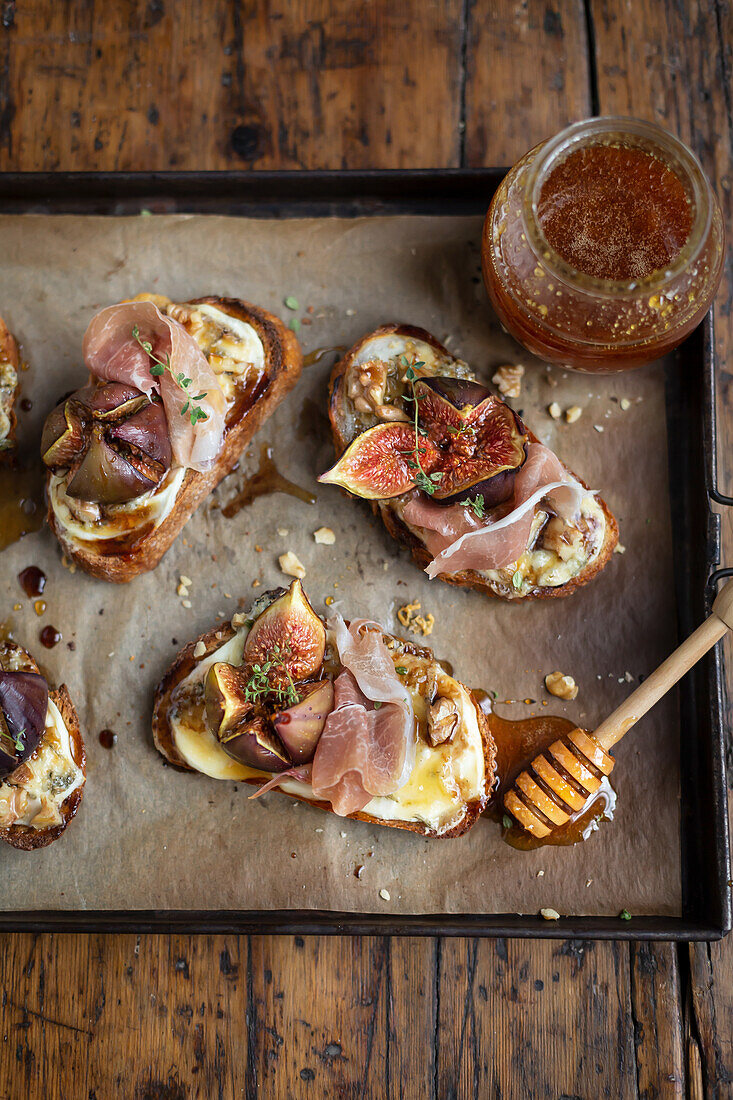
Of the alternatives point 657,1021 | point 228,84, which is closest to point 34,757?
point 657,1021

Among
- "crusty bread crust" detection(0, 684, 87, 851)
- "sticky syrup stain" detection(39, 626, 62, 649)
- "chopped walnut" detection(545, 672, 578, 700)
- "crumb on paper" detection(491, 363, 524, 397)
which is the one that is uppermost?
"crumb on paper" detection(491, 363, 524, 397)

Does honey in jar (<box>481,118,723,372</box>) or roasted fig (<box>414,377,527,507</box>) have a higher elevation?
honey in jar (<box>481,118,723,372</box>)

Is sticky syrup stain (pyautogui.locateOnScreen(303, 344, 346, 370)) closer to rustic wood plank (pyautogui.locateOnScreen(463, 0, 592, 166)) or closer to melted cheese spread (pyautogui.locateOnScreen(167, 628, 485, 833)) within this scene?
rustic wood plank (pyautogui.locateOnScreen(463, 0, 592, 166))

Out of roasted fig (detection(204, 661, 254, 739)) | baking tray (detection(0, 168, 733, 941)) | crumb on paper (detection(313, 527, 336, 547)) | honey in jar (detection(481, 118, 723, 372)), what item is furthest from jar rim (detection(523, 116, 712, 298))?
roasted fig (detection(204, 661, 254, 739))

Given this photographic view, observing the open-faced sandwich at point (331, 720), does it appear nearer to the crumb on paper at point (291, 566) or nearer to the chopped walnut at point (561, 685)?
the crumb on paper at point (291, 566)

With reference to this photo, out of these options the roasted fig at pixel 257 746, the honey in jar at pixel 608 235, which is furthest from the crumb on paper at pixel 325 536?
the honey in jar at pixel 608 235

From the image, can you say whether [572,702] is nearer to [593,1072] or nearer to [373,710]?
[373,710]

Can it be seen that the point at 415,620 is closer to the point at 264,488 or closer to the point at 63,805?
the point at 264,488
